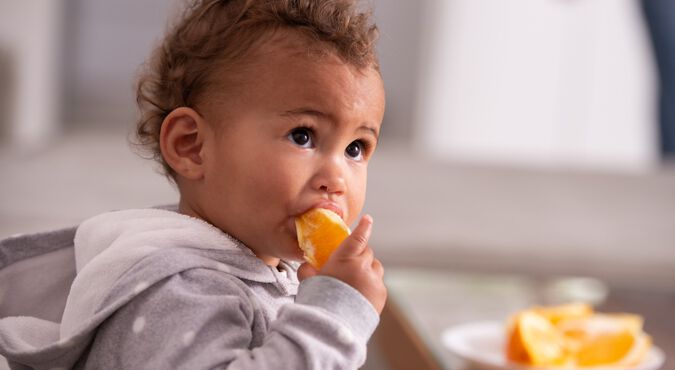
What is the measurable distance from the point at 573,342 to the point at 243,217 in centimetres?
60

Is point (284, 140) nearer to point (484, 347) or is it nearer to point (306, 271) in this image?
point (306, 271)

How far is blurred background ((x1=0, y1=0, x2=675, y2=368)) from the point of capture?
2.80 metres

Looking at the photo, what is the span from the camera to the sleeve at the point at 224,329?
59 centimetres

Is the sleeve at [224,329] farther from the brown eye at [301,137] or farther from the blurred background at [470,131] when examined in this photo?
the blurred background at [470,131]

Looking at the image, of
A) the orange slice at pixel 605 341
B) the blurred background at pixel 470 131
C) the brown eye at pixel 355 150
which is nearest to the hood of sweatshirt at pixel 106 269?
the brown eye at pixel 355 150

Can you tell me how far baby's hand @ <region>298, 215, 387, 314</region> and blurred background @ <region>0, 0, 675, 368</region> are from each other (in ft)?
4.85

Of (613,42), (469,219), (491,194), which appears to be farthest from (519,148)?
(469,219)

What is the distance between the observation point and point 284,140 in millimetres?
671

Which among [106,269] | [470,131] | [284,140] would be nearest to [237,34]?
[284,140]

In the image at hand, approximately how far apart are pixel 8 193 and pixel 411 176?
4.58ft

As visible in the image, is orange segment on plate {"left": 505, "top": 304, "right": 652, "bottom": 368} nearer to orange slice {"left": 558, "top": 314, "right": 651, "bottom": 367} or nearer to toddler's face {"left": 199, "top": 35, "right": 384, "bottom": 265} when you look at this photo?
orange slice {"left": 558, "top": 314, "right": 651, "bottom": 367}

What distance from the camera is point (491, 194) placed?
3.28 meters

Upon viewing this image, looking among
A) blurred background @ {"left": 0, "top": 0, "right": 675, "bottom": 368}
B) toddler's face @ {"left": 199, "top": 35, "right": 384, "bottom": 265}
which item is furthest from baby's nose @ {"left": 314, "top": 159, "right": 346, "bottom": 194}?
blurred background @ {"left": 0, "top": 0, "right": 675, "bottom": 368}

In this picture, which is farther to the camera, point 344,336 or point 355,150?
point 355,150
